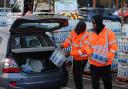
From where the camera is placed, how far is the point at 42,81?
8148mm

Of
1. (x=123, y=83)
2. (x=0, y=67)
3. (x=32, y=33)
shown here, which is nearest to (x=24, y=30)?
(x=32, y=33)

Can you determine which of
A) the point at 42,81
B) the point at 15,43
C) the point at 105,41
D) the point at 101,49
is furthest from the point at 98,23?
the point at 15,43

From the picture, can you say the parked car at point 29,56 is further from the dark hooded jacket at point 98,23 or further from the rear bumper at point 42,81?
the dark hooded jacket at point 98,23

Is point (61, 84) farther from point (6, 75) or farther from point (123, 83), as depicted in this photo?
point (123, 83)

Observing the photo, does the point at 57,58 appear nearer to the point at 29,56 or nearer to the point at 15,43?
the point at 29,56

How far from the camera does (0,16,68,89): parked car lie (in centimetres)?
796

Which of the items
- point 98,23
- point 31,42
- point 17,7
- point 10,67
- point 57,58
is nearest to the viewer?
point 10,67

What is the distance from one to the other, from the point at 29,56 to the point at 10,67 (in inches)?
26.2

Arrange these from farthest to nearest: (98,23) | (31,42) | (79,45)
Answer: (79,45) → (31,42) → (98,23)

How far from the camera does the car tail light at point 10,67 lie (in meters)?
7.94

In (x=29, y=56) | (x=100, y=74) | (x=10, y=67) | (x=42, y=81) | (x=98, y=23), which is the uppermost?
(x=98, y=23)

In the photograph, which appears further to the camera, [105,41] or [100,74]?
[100,74]

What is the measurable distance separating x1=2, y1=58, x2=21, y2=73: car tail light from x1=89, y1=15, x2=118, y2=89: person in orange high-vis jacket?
4.86ft

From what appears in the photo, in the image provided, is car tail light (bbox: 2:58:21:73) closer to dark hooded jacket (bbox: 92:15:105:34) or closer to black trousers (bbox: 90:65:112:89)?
black trousers (bbox: 90:65:112:89)
